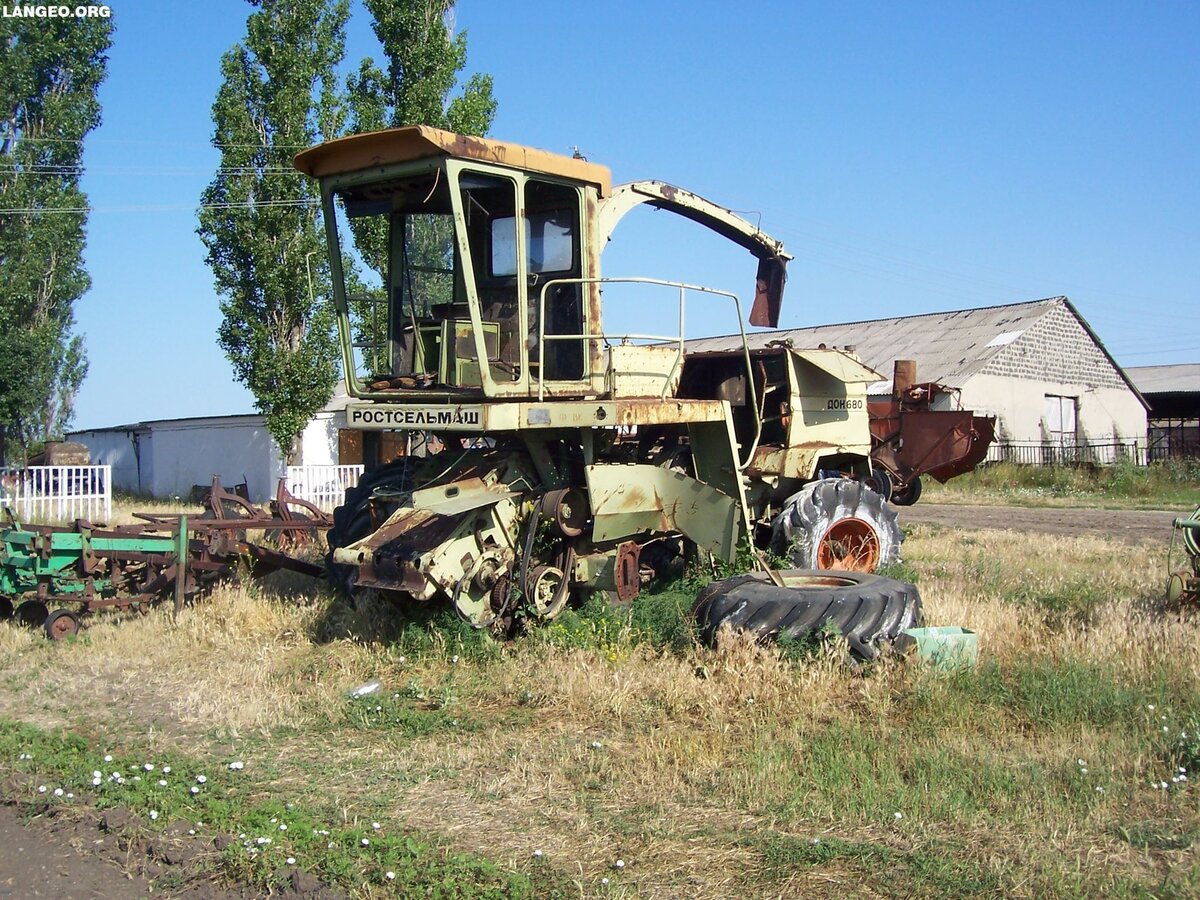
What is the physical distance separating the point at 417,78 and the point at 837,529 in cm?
1592

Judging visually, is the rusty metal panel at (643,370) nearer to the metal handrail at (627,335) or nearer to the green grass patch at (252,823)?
the metal handrail at (627,335)

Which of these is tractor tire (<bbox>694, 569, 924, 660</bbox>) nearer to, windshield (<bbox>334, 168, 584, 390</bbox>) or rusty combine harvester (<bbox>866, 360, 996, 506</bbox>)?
windshield (<bbox>334, 168, 584, 390</bbox>)

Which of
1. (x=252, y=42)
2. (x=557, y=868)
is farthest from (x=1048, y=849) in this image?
(x=252, y=42)

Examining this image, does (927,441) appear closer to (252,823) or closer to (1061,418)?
(252,823)

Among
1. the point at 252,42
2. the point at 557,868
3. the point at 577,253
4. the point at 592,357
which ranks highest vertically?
the point at 252,42

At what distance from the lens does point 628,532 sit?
8359 mm

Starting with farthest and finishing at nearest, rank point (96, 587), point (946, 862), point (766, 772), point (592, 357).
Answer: point (96, 587)
point (592, 357)
point (766, 772)
point (946, 862)

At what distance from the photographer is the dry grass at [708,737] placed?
4.49m

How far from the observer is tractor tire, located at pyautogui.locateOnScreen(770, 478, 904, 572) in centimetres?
943

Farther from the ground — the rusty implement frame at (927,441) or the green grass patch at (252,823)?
the rusty implement frame at (927,441)

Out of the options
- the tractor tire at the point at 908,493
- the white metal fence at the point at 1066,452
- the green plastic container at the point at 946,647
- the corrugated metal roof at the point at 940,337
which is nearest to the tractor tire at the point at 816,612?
the green plastic container at the point at 946,647

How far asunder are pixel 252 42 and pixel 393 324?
17.6 metres

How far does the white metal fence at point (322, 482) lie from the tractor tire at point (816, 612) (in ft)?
49.6

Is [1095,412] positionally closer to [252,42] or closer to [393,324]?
[252,42]
